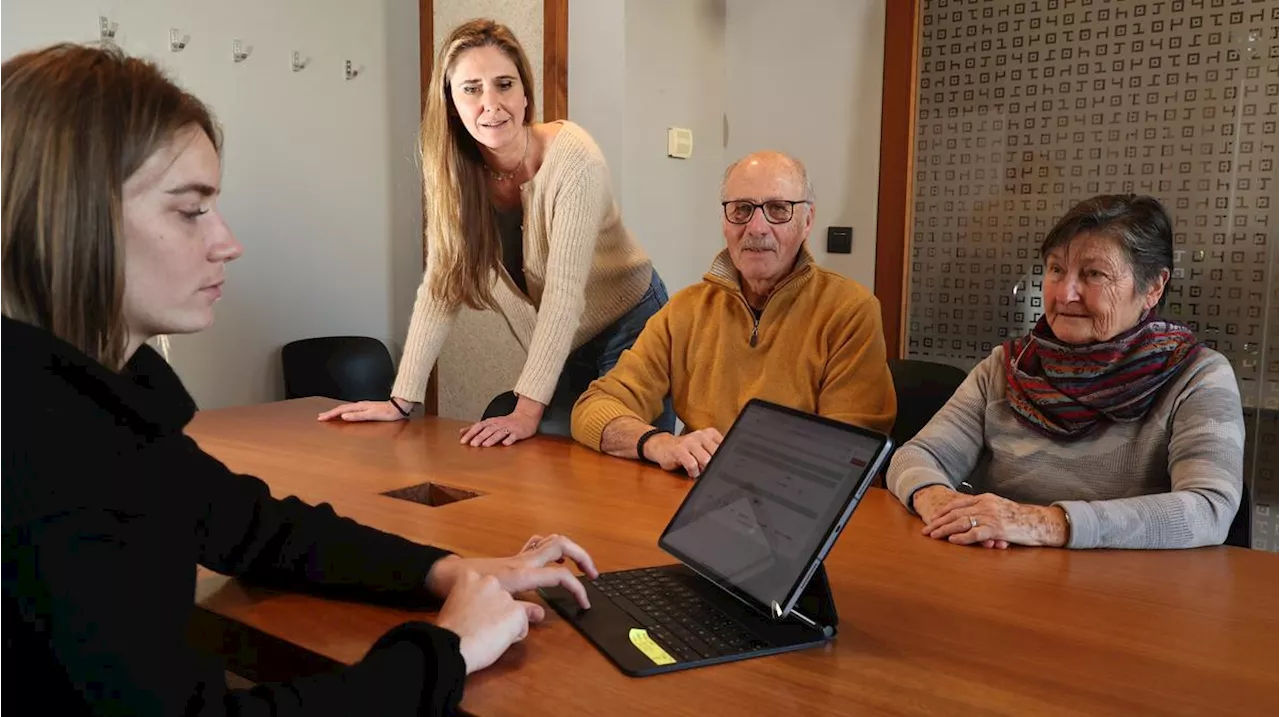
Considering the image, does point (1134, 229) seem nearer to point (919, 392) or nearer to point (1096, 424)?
point (1096, 424)

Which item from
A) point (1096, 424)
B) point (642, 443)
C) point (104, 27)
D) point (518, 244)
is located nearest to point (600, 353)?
point (518, 244)

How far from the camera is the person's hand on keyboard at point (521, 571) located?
3.48 feet

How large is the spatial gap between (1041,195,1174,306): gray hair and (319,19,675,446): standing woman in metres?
0.98

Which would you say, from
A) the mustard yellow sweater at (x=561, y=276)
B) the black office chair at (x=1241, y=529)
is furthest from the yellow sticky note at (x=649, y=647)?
the mustard yellow sweater at (x=561, y=276)

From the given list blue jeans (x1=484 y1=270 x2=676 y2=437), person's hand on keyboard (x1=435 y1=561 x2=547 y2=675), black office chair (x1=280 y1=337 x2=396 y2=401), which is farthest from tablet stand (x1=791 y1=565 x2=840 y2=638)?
black office chair (x1=280 y1=337 x2=396 y2=401)

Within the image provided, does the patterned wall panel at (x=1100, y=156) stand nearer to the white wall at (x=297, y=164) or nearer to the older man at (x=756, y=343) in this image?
the older man at (x=756, y=343)

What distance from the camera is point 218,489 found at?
3.82 ft

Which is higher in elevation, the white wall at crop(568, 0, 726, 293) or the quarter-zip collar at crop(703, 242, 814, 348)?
the white wall at crop(568, 0, 726, 293)

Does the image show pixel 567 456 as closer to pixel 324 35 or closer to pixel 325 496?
pixel 325 496

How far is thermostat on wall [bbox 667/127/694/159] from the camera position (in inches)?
138

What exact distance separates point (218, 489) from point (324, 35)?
9.18 ft

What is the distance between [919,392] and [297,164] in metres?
2.40

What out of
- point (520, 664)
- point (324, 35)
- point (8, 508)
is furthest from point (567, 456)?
point (324, 35)

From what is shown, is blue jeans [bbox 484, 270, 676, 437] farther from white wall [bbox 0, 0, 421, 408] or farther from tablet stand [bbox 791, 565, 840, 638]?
white wall [bbox 0, 0, 421, 408]
